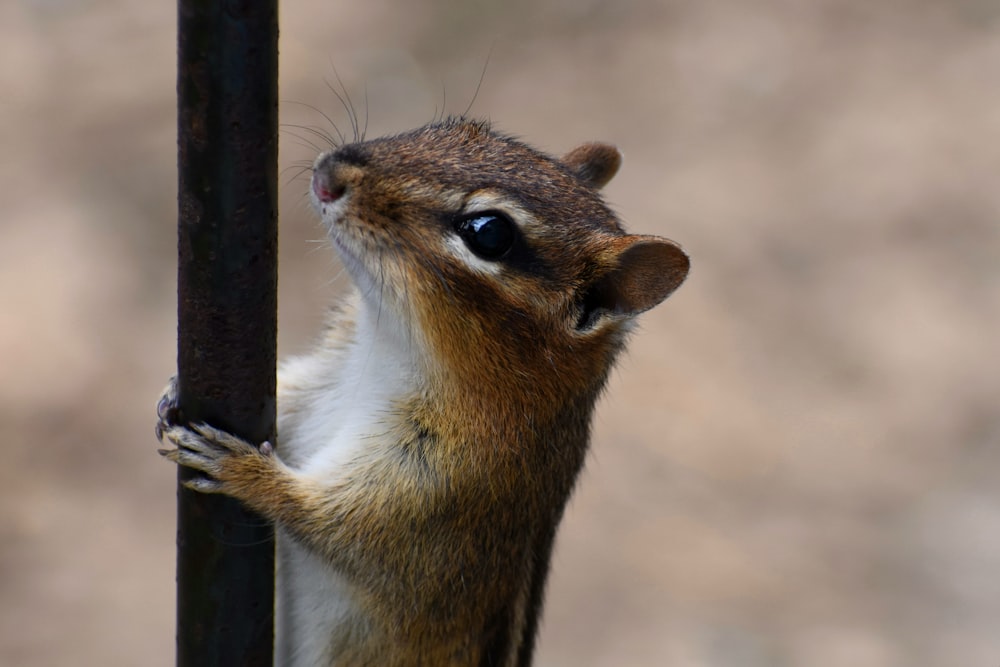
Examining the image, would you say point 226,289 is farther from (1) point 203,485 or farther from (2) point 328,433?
(2) point 328,433

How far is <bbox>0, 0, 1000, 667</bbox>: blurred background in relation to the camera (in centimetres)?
555

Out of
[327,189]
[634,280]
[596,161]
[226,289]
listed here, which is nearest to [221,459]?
[226,289]

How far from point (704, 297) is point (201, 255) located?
17.5ft

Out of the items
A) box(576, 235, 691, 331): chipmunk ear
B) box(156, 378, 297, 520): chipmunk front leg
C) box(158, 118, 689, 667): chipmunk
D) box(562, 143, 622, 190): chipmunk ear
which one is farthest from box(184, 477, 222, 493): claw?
box(562, 143, 622, 190): chipmunk ear

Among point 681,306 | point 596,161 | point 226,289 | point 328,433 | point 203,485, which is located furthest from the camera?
point 681,306

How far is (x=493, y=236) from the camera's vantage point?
250cm

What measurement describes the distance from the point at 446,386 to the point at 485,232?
0.32 metres

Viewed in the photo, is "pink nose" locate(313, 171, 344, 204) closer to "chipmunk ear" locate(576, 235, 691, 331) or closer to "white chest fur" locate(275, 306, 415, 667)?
"white chest fur" locate(275, 306, 415, 667)

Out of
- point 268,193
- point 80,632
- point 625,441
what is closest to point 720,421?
point 625,441

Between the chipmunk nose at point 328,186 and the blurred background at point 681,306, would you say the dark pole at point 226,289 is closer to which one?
the chipmunk nose at point 328,186

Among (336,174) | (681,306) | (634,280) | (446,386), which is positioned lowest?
(446,386)

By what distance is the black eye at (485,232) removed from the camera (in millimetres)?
2488

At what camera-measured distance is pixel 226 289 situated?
1821 mm

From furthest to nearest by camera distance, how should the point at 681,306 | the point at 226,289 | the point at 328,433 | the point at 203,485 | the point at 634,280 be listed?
the point at 681,306 < the point at 328,433 < the point at 634,280 < the point at 203,485 < the point at 226,289
